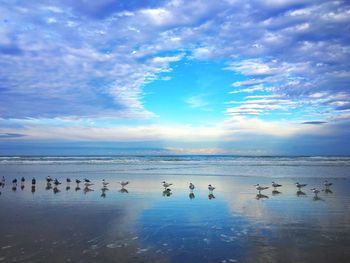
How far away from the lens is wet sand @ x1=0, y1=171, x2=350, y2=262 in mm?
8414

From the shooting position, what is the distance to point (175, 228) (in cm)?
1106

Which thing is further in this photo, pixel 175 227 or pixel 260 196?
pixel 260 196

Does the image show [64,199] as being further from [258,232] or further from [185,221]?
[258,232]

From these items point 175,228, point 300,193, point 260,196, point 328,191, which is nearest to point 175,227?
point 175,228

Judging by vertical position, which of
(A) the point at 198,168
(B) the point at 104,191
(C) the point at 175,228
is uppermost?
(A) the point at 198,168

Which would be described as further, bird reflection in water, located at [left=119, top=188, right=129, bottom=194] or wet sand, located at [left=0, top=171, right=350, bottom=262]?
bird reflection in water, located at [left=119, top=188, right=129, bottom=194]

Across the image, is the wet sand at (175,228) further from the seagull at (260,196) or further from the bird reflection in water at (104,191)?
the bird reflection in water at (104,191)

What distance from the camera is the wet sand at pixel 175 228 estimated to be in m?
8.41

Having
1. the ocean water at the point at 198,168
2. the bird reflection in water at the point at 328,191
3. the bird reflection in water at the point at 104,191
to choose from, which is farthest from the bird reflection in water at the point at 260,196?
the ocean water at the point at 198,168

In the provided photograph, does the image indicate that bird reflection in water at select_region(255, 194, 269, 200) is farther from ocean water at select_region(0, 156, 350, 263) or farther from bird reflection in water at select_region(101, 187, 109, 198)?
bird reflection in water at select_region(101, 187, 109, 198)

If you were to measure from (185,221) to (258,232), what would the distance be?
2715 millimetres

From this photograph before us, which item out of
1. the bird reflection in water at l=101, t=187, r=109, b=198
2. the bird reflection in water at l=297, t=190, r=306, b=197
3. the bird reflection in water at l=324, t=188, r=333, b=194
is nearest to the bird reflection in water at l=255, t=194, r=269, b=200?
the bird reflection in water at l=297, t=190, r=306, b=197

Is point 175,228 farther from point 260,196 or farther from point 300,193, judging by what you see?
point 300,193

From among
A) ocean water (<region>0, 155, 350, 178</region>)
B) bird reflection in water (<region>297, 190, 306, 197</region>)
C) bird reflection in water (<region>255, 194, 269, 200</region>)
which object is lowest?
bird reflection in water (<region>255, 194, 269, 200</region>)
